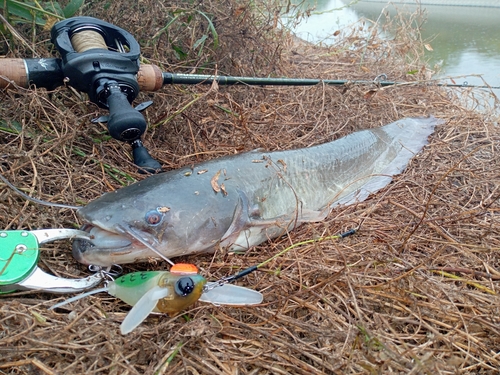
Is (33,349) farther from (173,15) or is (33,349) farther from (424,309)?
(173,15)

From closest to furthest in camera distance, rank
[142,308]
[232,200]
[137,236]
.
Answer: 1. [142,308]
2. [137,236]
3. [232,200]

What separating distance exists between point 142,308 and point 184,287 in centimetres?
15

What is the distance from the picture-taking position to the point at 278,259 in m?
1.86

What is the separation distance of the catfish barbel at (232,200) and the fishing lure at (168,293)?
159mm

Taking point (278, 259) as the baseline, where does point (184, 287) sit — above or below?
above

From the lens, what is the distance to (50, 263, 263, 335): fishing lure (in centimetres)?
134

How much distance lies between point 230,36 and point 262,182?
6.25 ft

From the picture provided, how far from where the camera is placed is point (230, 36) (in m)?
3.64

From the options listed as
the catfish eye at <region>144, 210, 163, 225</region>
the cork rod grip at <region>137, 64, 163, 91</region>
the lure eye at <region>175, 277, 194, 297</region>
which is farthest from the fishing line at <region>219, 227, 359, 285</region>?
the cork rod grip at <region>137, 64, 163, 91</region>

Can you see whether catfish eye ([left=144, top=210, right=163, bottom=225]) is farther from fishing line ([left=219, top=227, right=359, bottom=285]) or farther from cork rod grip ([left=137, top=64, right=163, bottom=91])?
cork rod grip ([left=137, top=64, right=163, bottom=91])

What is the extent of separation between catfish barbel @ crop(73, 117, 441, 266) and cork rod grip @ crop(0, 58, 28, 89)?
902 mm

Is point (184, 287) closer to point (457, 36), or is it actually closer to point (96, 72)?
point (96, 72)

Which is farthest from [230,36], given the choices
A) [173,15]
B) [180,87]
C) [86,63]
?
[86,63]

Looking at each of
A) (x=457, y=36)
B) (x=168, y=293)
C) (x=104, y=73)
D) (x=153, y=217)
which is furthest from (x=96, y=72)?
(x=457, y=36)
